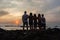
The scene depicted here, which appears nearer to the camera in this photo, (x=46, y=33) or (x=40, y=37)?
(x=40, y=37)

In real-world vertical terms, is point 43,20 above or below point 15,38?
above

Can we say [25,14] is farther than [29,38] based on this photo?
Yes

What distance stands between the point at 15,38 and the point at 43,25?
4.46 meters

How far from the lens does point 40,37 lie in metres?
29.5

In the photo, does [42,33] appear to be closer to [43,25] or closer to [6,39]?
[43,25]

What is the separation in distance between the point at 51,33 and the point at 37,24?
7.70 ft

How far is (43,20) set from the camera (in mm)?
32500

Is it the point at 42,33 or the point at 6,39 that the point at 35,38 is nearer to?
the point at 42,33

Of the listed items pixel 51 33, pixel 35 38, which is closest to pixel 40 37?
pixel 35 38

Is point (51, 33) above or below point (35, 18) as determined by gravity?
below

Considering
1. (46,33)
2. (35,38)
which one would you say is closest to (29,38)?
(35,38)

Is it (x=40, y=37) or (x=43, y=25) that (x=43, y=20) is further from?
(x=40, y=37)

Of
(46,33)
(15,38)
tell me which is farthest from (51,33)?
(15,38)

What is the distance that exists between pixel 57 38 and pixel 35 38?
258 centimetres
